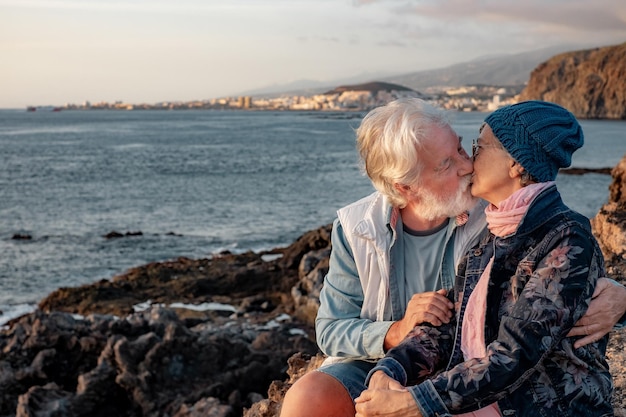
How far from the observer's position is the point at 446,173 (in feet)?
9.46

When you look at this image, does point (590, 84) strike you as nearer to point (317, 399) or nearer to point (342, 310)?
point (342, 310)

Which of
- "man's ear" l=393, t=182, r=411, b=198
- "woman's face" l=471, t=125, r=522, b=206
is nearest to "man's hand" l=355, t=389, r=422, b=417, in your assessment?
"woman's face" l=471, t=125, r=522, b=206

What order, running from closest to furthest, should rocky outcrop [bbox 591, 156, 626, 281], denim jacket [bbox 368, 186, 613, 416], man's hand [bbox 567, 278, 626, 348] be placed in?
1. denim jacket [bbox 368, 186, 613, 416]
2. man's hand [bbox 567, 278, 626, 348]
3. rocky outcrop [bbox 591, 156, 626, 281]

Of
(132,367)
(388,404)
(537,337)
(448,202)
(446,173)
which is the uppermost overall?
(446,173)

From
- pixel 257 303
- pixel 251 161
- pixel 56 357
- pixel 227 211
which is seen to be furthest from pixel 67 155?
pixel 56 357

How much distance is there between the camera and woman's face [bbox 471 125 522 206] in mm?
2521

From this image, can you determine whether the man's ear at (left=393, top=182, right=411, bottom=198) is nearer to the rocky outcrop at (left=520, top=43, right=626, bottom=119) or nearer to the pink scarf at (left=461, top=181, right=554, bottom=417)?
the pink scarf at (left=461, top=181, right=554, bottom=417)

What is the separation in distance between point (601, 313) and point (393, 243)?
0.85 meters

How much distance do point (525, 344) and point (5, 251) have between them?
20994 mm

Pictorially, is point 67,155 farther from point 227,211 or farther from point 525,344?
point 525,344

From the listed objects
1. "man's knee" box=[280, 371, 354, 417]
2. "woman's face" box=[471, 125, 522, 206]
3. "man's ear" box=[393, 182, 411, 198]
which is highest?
"woman's face" box=[471, 125, 522, 206]

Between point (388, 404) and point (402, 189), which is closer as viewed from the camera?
point (388, 404)

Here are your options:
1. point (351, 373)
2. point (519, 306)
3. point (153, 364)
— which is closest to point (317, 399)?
point (351, 373)

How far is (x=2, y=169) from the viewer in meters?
49.1
